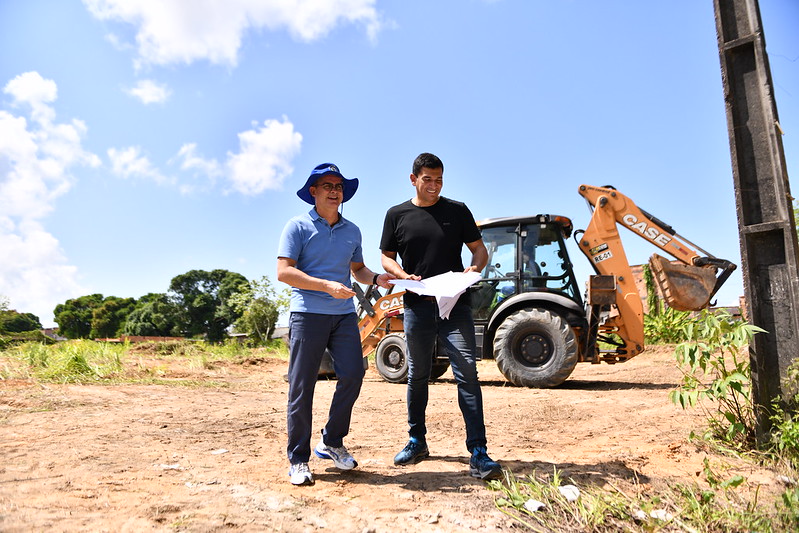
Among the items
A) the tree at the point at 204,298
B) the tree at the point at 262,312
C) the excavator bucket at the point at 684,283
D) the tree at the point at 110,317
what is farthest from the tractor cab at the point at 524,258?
the tree at the point at 110,317

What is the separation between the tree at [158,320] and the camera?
55.6 metres

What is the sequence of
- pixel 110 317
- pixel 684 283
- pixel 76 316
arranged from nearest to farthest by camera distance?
pixel 684 283, pixel 76 316, pixel 110 317

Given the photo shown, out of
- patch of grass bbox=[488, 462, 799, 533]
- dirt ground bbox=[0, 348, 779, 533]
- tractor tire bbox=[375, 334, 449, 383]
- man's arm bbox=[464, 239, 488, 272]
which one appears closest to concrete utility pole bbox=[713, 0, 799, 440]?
dirt ground bbox=[0, 348, 779, 533]

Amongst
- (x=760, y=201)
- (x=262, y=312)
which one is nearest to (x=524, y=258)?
(x=760, y=201)

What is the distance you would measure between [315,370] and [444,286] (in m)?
0.96

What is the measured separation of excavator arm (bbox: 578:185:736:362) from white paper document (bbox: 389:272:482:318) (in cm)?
517

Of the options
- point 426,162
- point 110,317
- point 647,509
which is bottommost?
point 647,509

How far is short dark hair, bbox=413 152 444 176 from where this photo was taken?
3609 mm

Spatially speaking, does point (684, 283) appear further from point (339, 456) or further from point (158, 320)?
point (158, 320)

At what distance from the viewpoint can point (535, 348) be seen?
8133mm

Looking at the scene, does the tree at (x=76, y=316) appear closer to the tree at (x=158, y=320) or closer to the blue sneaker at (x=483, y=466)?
the tree at (x=158, y=320)

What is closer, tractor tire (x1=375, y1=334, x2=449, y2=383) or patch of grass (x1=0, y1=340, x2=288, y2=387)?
patch of grass (x1=0, y1=340, x2=288, y2=387)

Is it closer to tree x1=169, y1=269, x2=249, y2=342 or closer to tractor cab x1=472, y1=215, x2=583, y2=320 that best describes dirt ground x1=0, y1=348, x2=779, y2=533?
tractor cab x1=472, y1=215, x2=583, y2=320

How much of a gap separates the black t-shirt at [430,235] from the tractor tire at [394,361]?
5.92 metres
